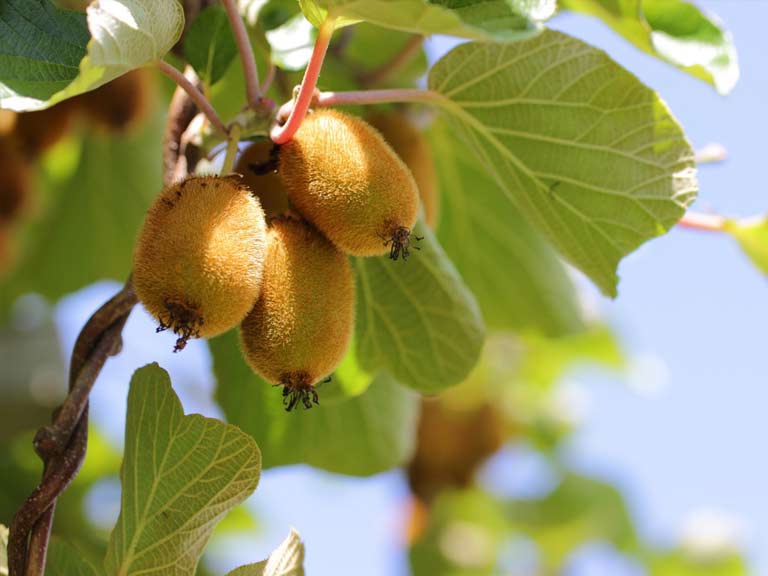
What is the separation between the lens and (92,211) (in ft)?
8.30

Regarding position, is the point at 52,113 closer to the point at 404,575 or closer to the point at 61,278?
the point at 61,278

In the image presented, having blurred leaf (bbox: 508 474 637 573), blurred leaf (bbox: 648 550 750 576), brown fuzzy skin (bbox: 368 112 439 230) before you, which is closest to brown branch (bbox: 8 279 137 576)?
brown fuzzy skin (bbox: 368 112 439 230)

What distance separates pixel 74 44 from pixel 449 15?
0.44 metres

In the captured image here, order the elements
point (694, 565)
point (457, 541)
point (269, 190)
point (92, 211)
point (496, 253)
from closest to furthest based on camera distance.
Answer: point (269, 190) < point (496, 253) < point (92, 211) < point (457, 541) < point (694, 565)

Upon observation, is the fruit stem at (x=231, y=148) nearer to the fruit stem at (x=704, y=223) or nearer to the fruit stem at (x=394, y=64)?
the fruit stem at (x=394, y=64)

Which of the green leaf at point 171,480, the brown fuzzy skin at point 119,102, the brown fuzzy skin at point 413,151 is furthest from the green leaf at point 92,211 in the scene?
the green leaf at point 171,480

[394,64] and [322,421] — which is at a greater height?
[394,64]

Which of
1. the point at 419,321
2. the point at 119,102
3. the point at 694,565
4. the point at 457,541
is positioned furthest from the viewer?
the point at 694,565

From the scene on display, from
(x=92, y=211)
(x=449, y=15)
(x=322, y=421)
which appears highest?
(x=449, y=15)

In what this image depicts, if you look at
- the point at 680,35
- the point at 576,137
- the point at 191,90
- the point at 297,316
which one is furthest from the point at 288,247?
the point at 680,35

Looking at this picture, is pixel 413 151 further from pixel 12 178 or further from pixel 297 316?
pixel 12 178

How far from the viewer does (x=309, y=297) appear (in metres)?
1.02

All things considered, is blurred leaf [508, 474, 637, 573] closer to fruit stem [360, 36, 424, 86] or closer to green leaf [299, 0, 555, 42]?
fruit stem [360, 36, 424, 86]

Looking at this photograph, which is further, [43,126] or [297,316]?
[43,126]
